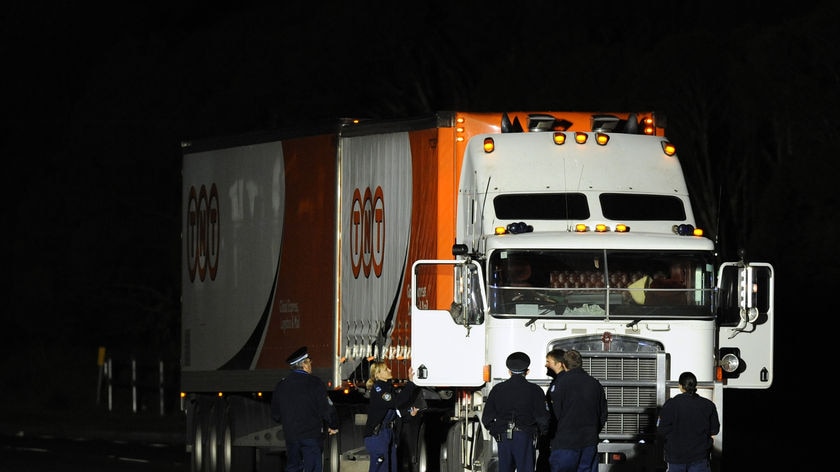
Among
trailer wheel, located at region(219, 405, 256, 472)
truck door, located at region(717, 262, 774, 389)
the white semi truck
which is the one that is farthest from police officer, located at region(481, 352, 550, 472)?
trailer wheel, located at region(219, 405, 256, 472)

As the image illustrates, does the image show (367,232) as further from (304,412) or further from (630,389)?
(630,389)

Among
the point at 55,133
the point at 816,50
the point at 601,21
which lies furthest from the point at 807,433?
the point at 55,133

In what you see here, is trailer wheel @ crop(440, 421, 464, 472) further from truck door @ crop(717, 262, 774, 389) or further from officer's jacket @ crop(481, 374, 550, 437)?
truck door @ crop(717, 262, 774, 389)

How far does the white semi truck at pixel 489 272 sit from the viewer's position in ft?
55.6

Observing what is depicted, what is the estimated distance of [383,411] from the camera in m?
17.6

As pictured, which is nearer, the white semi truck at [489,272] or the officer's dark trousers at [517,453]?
the officer's dark trousers at [517,453]

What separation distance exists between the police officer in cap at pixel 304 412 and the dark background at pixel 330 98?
22453mm

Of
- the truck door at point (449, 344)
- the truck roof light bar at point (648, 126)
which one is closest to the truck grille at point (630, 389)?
the truck door at point (449, 344)

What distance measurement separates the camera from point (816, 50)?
125ft

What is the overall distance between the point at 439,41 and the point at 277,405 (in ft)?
130

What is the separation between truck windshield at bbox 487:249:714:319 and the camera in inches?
667

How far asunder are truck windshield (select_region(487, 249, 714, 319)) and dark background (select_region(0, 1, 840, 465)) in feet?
66.7

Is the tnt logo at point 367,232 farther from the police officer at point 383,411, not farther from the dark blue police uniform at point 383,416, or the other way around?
the dark blue police uniform at point 383,416

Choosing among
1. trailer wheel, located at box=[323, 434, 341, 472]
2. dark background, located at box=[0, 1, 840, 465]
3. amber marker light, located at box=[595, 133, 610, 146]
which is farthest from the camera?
dark background, located at box=[0, 1, 840, 465]
